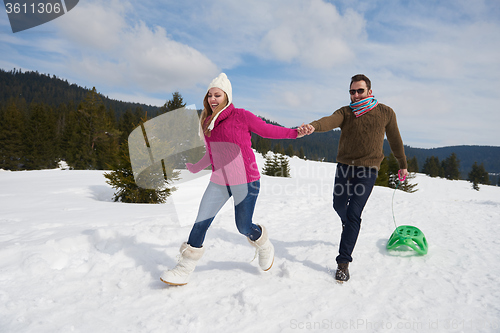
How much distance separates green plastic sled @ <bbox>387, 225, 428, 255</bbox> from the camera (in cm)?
369

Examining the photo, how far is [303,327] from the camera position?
2176 mm

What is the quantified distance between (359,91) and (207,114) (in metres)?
1.79

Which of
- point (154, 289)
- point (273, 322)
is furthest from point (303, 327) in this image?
point (154, 289)

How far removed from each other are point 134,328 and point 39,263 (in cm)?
166

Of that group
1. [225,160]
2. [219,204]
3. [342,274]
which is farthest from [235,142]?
[342,274]

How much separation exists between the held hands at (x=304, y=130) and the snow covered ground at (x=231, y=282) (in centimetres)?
160

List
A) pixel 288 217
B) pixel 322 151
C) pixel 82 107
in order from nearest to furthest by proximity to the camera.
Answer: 1. pixel 288 217
2. pixel 82 107
3. pixel 322 151

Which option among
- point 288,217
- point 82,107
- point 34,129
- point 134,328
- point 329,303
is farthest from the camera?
point 34,129

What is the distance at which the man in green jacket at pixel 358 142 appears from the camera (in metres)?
3.13

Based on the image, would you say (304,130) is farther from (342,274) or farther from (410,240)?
(410,240)

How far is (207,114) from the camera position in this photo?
114 inches

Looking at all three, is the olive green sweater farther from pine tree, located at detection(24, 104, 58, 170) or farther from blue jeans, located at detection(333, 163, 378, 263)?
pine tree, located at detection(24, 104, 58, 170)

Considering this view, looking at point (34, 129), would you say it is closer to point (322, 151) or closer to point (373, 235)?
point (373, 235)

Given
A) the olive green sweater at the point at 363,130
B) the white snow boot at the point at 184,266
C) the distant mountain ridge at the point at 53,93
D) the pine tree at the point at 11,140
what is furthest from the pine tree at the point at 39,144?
the distant mountain ridge at the point at 53,93
